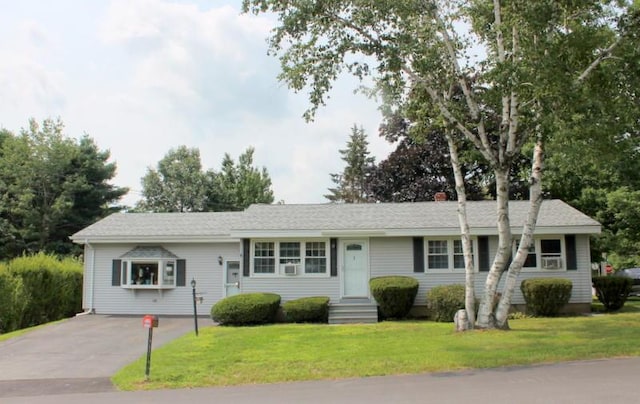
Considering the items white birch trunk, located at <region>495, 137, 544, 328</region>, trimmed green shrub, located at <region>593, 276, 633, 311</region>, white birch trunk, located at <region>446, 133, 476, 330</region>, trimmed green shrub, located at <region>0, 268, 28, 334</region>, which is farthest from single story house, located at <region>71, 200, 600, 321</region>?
white birch trunk, located at <region>495, 137, 544, 328</region>

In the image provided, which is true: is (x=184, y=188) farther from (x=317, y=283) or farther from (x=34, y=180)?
(x=317, y=283)

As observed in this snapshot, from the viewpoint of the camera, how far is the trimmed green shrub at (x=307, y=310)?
1820 centimetres

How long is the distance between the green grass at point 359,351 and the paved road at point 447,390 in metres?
0.59

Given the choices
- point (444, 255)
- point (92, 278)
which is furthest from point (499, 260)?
point (92, 278)

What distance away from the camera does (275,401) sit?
8.02 meters

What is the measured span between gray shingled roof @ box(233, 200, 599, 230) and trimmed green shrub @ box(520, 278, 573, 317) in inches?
78.2

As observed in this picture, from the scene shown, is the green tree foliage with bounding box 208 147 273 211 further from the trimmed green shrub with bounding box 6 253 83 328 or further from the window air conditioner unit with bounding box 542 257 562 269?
the window air conditioner unit with bounding box 542 257 562 269

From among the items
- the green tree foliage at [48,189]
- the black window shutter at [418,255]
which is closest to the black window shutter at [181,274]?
the black window shutter at [418,255]

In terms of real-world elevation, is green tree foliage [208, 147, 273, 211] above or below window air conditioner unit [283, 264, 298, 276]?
above

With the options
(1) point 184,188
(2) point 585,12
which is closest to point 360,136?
(1) point 184,188

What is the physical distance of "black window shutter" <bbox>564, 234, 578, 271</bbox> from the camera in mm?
19266

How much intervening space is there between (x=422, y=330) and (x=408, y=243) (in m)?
5.10

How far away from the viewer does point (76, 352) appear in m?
13.7

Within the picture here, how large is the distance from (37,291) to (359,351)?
45.8 ft
